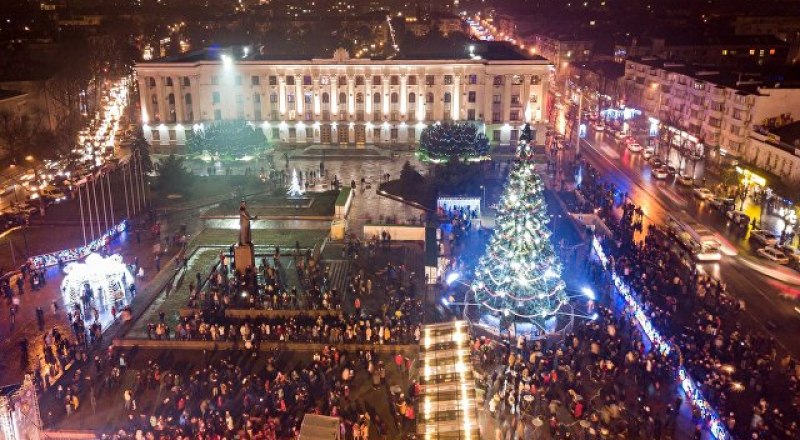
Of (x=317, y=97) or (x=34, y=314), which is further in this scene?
(x=317, y=97)

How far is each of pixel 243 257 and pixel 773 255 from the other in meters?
31.0

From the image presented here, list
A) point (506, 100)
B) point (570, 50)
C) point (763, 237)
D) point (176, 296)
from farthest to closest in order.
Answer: point (570, 50), point (506, 100), point (763, 237), point (176, 296)

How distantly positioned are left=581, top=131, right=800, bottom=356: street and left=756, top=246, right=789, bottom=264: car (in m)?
0.61

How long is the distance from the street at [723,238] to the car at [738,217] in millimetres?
631

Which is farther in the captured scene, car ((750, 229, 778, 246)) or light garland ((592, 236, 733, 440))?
car ((750, 229, 778, 246))

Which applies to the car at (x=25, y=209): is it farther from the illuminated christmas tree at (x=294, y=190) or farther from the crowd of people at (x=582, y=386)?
the crowd of people at (x=582, y=386)

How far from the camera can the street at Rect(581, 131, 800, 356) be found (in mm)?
33688

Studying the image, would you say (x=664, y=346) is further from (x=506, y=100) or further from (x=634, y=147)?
(x=506, y=100)

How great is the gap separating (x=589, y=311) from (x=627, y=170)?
31478 mm

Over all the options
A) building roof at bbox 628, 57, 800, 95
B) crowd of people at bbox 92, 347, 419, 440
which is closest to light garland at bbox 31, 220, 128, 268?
crowd of people at bbox 92, 347, 419, 440

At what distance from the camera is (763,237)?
43.1 m

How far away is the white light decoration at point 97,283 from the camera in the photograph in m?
34.8

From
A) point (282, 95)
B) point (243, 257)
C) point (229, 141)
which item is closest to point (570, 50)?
point (282, 95)

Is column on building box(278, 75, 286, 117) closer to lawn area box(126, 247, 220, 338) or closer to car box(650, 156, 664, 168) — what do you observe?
lawn area box(126, 247, 220, 338)
